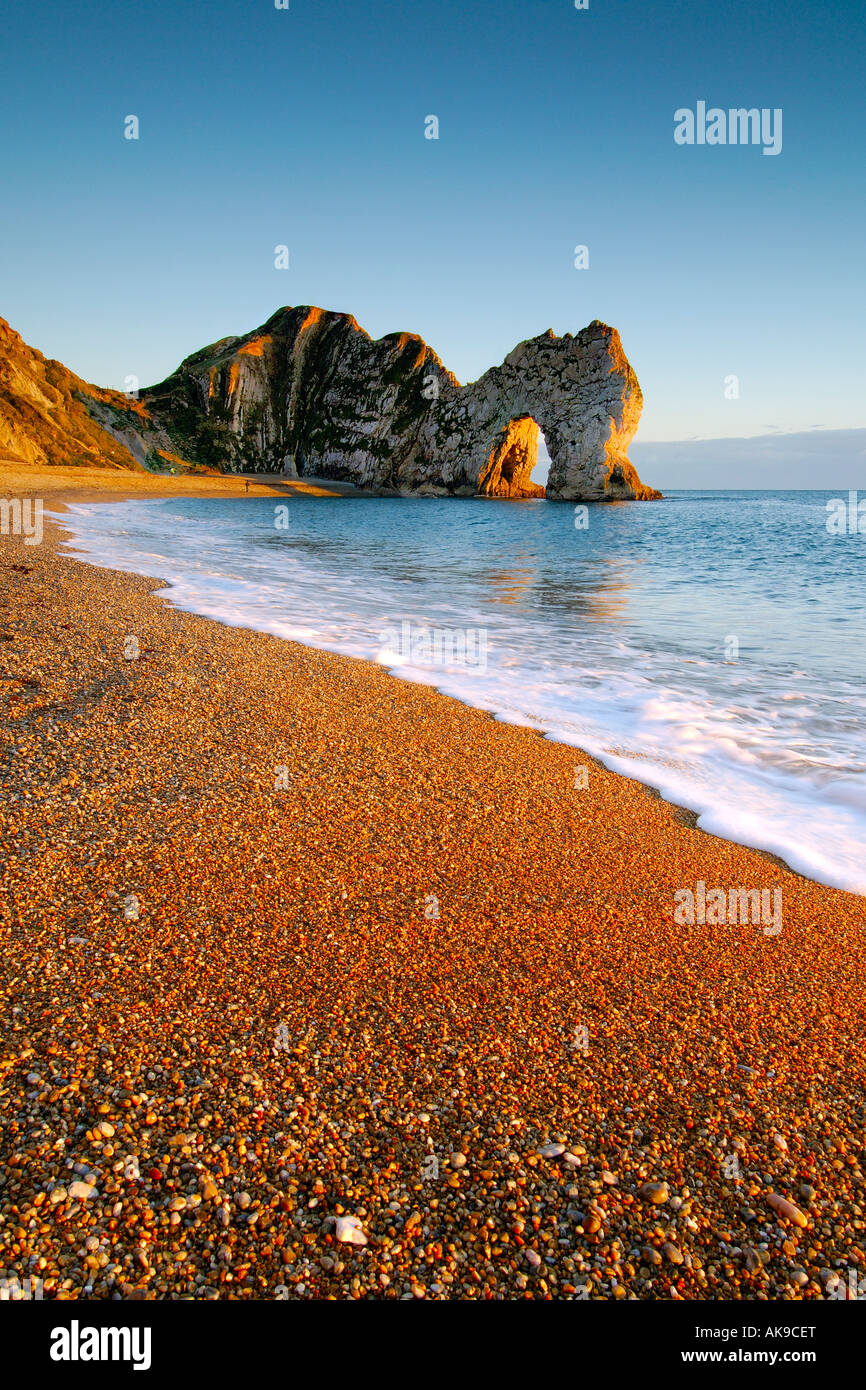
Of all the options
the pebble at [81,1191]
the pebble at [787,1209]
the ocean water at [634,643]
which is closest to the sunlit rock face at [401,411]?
the ocean water at [634,643]

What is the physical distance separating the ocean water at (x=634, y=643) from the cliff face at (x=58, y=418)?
49905mm

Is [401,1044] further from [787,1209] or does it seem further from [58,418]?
[58,418]

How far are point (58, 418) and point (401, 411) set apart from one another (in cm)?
5509

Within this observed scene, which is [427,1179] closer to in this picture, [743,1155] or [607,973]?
[743,1155]

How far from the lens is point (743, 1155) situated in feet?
7.95

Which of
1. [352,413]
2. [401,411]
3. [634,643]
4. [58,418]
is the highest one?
[352,413]

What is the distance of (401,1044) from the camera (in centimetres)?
278

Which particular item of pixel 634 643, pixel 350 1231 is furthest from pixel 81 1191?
pixel 634 643

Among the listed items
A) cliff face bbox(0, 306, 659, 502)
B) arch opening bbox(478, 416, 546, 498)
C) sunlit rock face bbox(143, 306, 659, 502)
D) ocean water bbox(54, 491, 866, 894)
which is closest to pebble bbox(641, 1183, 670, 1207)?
ocean water bbox(54, 491, 866, 894)

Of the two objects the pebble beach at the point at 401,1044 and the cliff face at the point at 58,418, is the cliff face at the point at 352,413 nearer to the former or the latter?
the cliff face at the point at 58,418

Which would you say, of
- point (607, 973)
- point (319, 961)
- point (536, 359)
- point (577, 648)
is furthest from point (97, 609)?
point (536, 359)

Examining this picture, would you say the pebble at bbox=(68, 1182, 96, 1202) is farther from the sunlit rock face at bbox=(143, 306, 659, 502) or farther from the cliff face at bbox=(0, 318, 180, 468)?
the sunlit rock face at bbox=(143, 306, 659, 502)

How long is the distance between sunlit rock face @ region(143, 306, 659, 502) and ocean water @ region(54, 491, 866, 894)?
71.6m

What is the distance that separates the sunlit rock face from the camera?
93875 mm
